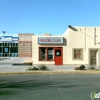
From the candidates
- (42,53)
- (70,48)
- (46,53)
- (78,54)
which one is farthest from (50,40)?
(78,54)

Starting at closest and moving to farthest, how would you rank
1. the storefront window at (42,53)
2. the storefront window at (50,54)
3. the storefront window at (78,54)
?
1. the storefront window at (78,54)
2. the storefront window at (42,53)
3. the storefront window at (50,54)

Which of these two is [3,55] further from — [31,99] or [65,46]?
[31,99]

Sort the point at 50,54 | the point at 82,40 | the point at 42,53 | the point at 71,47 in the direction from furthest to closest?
the point at 50,54 → the point at 42,53 → the point at 82,40 → the point at 71,47

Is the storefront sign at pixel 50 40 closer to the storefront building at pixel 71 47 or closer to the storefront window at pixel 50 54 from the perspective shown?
the storefront building at pixel 71 47

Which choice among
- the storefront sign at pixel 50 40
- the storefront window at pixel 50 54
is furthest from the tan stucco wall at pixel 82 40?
the storefront window at pixel 50 54

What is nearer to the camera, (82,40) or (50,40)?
(50,40)

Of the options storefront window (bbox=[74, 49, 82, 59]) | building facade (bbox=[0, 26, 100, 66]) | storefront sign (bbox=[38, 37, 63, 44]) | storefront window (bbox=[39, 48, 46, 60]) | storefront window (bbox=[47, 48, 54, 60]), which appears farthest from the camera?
storefront window (bbox=[47, 48, 54, 60])

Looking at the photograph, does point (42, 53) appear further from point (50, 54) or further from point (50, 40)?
point (50, 40)

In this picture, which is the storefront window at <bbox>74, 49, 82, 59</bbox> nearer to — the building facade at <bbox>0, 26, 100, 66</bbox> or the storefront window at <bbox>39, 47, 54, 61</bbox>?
the building facade at <bbox>0, 26, 100, 66</bbox>

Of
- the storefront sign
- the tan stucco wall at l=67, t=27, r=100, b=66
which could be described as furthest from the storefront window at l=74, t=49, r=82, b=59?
the storefront sign

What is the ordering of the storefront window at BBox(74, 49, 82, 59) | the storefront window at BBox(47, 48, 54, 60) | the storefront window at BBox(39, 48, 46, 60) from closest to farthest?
the storefront window at BBox(74, 49, 82, 59), the storefront window at BBox(39, 48, 46, 60), the storefront window at BBox(47, 48, 54, 60)

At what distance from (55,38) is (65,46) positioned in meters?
1.63

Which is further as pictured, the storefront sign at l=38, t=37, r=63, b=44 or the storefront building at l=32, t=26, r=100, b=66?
the storefront building at l=32, t=26, r=100, b=66

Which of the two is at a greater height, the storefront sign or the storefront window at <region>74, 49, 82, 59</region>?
the storefront sign
